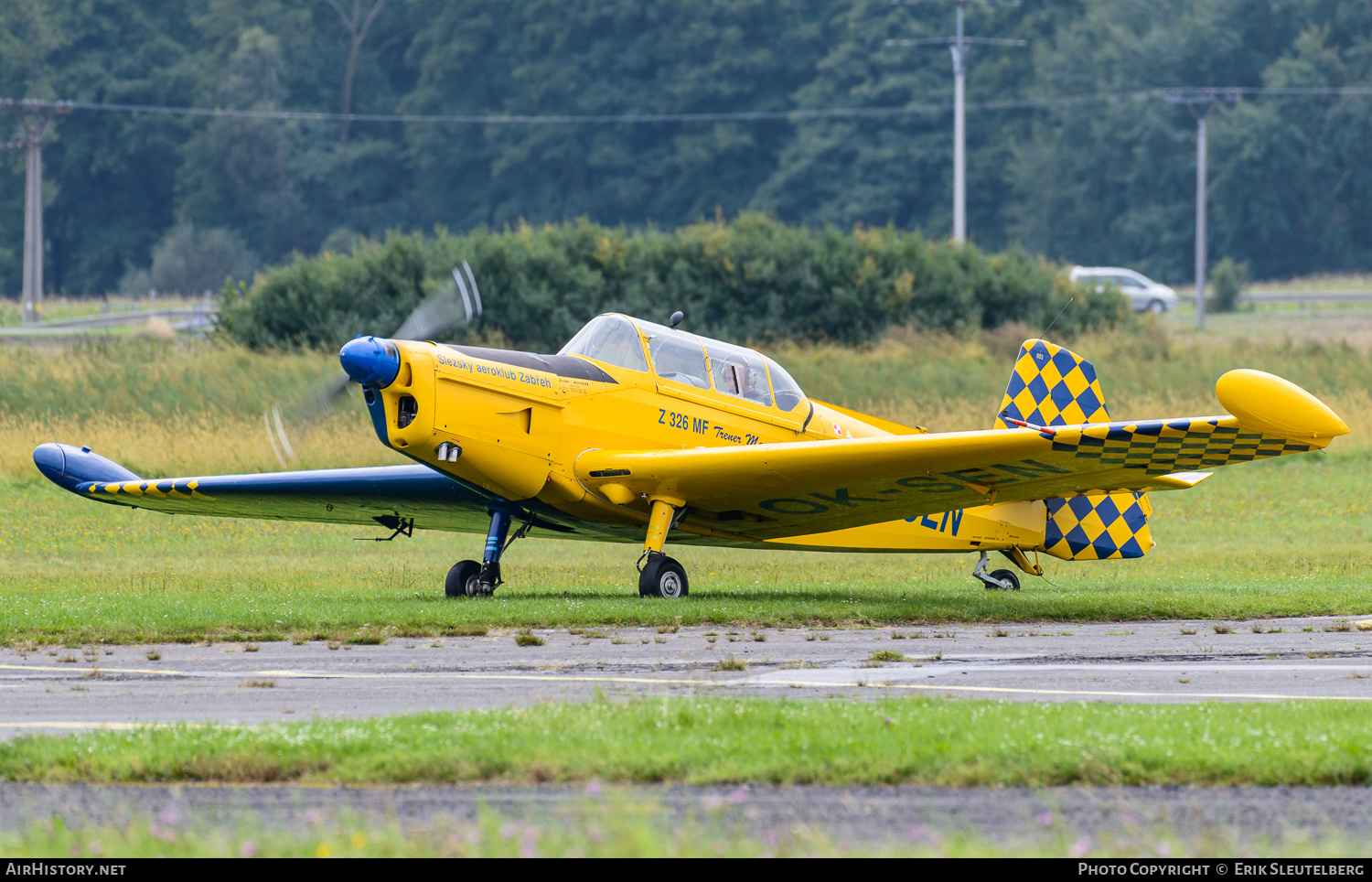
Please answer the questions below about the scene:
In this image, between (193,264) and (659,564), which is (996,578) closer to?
(659,564)

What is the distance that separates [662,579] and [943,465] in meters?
2.71

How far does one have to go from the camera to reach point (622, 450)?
555 inches

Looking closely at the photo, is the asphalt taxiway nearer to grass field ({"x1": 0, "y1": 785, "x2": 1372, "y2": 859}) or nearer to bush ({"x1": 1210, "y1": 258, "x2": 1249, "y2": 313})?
grass field ({"x1": 0, "y1": 785, "x2": 1372, "y2": 859})

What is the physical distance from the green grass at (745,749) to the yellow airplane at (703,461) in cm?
477

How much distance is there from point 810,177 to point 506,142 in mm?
16739

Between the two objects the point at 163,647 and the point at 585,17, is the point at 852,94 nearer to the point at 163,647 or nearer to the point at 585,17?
the point at 585,17

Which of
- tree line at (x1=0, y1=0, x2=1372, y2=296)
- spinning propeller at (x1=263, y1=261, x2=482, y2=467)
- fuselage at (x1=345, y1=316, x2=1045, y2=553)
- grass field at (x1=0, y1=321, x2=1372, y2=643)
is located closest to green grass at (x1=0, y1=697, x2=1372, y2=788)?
grass field at (x1=0, y1=321, x2=1372, y2=643)

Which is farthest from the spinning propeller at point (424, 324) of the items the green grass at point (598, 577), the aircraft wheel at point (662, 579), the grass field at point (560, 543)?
the aircraft wheel at point (662, 579)

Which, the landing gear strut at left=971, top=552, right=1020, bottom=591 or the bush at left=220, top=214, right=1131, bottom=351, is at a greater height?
the bush at left=220, top=214, right=1131, bottom=351

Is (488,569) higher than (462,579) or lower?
higher

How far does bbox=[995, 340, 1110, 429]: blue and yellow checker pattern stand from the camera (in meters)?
15.6

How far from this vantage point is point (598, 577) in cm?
1830

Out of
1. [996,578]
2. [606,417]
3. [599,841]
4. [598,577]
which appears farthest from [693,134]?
[599,841]

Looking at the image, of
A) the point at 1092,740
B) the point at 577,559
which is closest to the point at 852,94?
the point at 577,559
